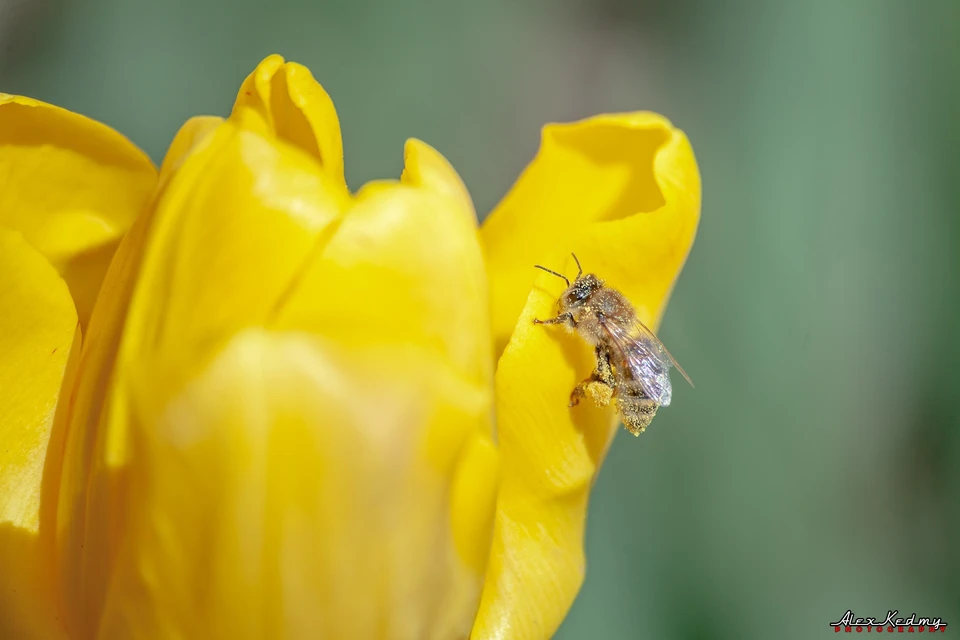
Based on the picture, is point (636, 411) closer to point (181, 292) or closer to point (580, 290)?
point (580, 290)

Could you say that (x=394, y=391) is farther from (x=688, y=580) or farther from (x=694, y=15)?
(x=694, y=15)

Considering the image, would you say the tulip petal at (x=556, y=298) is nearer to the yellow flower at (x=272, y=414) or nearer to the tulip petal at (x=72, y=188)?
the yellow flower at (x=272, y=414)

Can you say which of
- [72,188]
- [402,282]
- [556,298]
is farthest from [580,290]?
[72,188]

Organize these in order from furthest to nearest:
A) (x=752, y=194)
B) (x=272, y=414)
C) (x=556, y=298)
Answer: (x=752, y=194) < (x=556, y=298) < (x=272, y=414)

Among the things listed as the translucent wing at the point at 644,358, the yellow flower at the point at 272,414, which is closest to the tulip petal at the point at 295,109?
the yellow flower at the point at 272,414

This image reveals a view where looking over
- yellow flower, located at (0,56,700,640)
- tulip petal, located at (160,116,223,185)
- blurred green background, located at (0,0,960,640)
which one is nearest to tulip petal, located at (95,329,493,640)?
yellow flower, located at (0,56,700,640)

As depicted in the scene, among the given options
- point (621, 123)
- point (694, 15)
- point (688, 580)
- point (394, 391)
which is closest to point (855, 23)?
point (694, 15)

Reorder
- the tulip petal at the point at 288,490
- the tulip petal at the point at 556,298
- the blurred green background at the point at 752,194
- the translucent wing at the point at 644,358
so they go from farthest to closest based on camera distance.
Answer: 1. the blurred green background at the point at 752,194
2. the translucent wing at the point at 644,358
3. the tulip petal at the point at 556,298
4. the tulip petal at the point at 288,490
